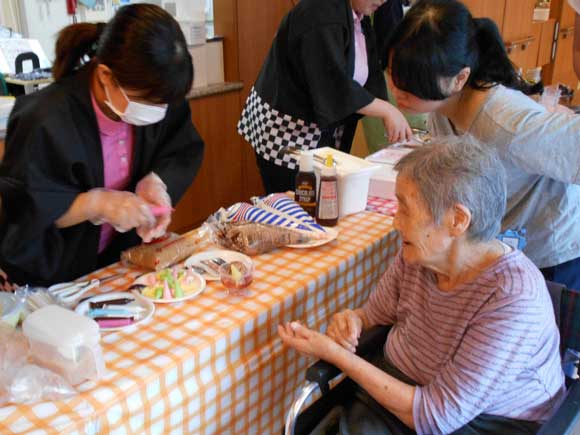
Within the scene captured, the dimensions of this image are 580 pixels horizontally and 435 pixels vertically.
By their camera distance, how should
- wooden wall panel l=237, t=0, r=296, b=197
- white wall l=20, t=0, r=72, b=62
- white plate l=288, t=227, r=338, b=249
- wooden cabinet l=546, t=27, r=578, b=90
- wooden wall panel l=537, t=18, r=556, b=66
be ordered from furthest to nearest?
wooden cabinet l=546, t=27, r=578, b=90, wooden wall panel l=537, t=18, r=556, b=66, white wall l=20, t=0, r=72, b=62, wooden wall panel l=237, t=0, r=296, b=197, white plate l=288, t=227, r=338, b=249

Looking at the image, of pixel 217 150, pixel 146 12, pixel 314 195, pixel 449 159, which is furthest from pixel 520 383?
pixel 217 150

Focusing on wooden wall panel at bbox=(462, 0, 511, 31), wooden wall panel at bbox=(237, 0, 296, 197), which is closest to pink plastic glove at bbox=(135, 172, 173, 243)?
wooden wall panel at bbox=(237, 0, 296, 197)

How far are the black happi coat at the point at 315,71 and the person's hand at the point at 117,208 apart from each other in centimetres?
93

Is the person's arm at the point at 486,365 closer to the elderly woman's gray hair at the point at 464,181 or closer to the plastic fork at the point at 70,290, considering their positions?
the elderly woman's gray hair at the point at 464,181

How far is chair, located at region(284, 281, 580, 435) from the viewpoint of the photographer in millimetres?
1086

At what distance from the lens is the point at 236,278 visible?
1231mm

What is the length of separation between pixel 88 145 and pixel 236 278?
1.48 ft

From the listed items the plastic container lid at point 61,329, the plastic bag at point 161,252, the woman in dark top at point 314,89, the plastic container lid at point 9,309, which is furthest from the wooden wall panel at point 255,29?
the plastic container lid at point 61,329

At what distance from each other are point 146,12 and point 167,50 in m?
0.10

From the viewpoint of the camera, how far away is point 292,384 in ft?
4.46

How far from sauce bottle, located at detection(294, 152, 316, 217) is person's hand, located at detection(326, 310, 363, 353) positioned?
1.33 feet

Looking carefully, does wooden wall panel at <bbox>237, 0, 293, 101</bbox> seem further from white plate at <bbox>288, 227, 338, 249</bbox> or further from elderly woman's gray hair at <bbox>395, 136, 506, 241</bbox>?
elderly woman's gray hair at <bbox>395, 136, 506, 241</bbox>

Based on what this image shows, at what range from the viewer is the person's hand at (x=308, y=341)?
3.76 ft

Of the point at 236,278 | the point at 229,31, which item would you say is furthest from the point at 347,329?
the point at 229,31
